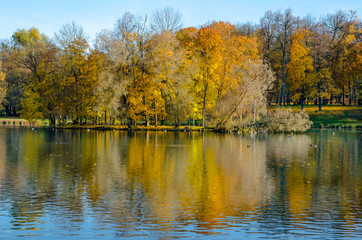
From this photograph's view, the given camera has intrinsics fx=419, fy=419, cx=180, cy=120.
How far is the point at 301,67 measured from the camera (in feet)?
276

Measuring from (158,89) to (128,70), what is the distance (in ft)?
22.3

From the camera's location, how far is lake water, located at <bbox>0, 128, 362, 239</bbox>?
13156mm

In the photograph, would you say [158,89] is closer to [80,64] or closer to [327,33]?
[80,64]

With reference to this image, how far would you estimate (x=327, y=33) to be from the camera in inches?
3578

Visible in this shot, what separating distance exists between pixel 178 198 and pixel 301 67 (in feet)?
236

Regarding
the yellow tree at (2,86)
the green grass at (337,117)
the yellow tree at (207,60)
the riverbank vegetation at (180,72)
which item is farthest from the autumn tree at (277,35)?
the yellow tree at (2,86)

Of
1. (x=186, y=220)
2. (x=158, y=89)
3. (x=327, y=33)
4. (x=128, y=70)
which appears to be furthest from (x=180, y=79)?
(x=186, y=220)

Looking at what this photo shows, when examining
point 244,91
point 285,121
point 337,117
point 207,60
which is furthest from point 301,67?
point 244,91

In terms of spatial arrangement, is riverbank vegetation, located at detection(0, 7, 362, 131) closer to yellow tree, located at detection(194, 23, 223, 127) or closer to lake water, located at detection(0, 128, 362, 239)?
yellow tree, located at detection(194, 23, 223, 127)

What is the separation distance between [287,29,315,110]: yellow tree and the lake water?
5507 cm

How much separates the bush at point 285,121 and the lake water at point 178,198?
107 ft

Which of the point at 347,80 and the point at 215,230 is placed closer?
the point at 215,230

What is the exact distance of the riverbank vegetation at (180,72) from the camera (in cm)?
6881

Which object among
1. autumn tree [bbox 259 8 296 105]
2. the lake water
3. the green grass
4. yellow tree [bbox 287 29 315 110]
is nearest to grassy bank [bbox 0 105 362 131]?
the green grass
